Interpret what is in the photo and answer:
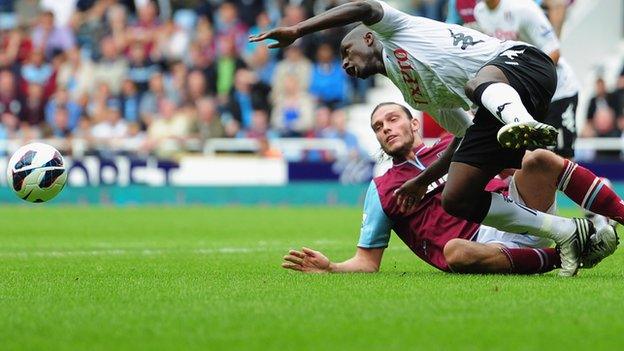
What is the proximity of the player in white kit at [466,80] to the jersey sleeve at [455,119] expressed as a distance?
277 millimetres

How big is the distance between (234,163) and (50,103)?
470 cm

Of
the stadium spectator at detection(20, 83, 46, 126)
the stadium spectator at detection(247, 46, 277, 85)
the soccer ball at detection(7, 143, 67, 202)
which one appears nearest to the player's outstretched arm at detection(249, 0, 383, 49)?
the soccer ball at detection(7, 143, 67, 202)

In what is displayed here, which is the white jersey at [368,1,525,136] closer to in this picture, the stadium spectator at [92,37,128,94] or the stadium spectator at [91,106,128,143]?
the stadium spectator at [91,106,128,143]

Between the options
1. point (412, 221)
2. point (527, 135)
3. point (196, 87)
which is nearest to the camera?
point (527, 135)

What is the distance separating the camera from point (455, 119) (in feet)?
26.2

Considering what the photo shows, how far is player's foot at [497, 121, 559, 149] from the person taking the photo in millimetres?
6418

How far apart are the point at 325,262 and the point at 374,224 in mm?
381

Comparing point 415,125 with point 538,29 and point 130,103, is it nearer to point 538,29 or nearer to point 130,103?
point 538,29

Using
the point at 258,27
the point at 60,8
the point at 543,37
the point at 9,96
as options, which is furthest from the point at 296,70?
the point at 543,37

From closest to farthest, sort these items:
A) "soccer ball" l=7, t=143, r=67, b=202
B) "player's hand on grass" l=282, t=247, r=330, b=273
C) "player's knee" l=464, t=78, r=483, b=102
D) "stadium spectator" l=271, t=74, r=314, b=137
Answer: "player's knee" l=464, t=78, r=483, b=102
"player's hand on grass" l=282, t=247, r=330, b=273
"soccer ball" l=7, t=143, r=67, b=202
"stadium spectator" l=271, t=74, r=314, b=137

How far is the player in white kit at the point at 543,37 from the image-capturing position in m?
10.1

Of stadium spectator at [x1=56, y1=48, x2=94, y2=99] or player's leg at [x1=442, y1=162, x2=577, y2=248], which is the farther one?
stadium spectator at [x1=56, y1=48, x2=94, y2=99]

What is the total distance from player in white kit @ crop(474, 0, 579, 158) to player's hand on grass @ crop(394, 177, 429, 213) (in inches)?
108

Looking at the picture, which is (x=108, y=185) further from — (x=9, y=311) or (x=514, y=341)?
(x=514, y=341)
